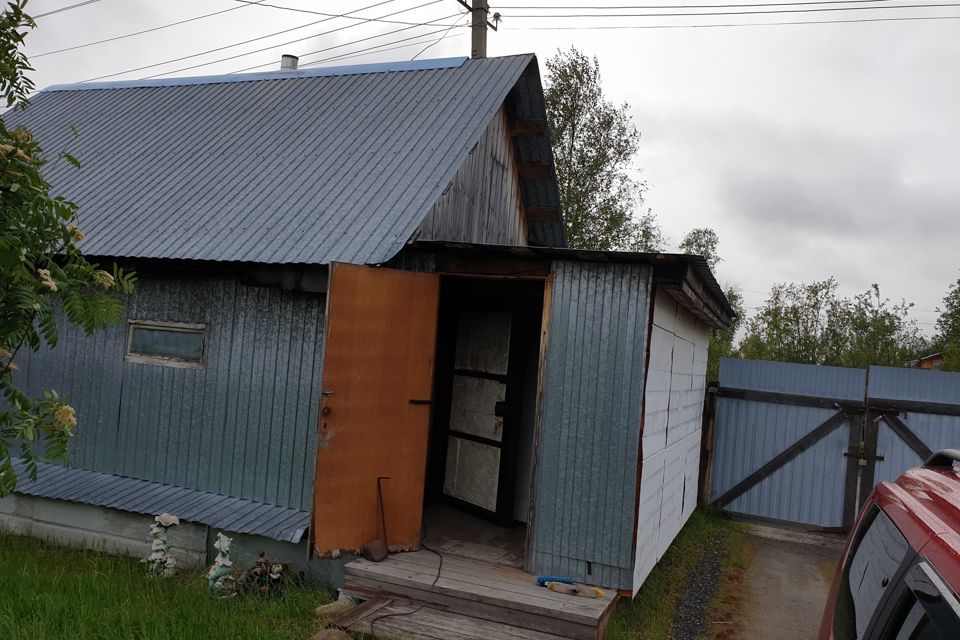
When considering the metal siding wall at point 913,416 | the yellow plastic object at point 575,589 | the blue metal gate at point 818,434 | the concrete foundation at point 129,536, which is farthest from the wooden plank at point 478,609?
the metal siding wall at point 913,416

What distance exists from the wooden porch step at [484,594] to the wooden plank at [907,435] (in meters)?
6.38

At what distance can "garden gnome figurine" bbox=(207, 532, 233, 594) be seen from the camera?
19.3ft

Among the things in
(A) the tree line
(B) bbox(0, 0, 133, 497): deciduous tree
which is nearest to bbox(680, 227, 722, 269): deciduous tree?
(A) the tree line

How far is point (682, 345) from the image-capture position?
805 centimetres

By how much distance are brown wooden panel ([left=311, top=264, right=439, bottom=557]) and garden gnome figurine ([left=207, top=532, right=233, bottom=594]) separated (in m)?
0.96

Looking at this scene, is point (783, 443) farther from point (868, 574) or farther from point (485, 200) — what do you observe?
point (868, 574)

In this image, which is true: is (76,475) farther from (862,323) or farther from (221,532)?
(862,323)

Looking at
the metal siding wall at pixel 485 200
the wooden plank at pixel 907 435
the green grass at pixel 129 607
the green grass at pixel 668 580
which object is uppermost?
the metal siding wall at pixel 485 200

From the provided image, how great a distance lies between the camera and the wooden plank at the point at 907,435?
996 cm

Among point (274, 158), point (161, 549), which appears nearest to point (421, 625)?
point (161, 549)

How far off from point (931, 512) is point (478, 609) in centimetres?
381

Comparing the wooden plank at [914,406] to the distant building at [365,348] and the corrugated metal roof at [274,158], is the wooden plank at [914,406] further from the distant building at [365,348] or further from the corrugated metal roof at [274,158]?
the corrugated metal roof at [274,158]

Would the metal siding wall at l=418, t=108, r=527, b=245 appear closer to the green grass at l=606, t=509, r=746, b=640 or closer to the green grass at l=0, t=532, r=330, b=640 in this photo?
the green grass at l=0, t=532, r=330, b=640

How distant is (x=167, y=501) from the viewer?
6.98m
